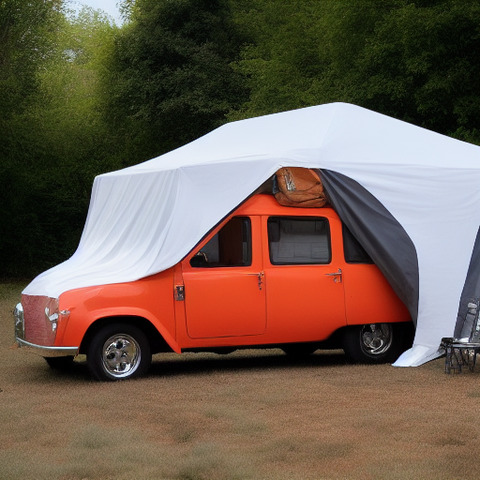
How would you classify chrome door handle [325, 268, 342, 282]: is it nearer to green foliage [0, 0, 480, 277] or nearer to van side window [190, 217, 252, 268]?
van side window [190, 217, 252, 268]

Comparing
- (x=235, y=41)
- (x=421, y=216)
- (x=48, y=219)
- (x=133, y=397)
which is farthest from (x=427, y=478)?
(x=235, y=41)

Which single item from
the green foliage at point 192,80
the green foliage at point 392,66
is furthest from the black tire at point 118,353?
the green foliage at point 192,80

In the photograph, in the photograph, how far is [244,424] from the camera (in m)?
8.33

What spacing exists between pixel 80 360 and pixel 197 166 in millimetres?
3062

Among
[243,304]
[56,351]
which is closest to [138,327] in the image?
[56,351]

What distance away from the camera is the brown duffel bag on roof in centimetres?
1202

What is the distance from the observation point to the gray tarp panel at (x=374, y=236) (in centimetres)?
1221

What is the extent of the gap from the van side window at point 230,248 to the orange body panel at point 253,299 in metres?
0.05

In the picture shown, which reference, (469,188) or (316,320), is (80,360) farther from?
(469,188)

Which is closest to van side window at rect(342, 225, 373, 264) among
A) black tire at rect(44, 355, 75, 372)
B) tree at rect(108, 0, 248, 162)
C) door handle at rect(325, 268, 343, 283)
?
door handle at rect(325, 268, 343, 283)

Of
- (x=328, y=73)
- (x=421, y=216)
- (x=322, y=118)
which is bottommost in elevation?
A: (x=421, y=216)

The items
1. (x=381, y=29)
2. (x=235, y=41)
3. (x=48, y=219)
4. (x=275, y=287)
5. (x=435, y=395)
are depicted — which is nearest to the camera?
(x=435, y=395)

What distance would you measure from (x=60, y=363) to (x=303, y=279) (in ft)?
9.88

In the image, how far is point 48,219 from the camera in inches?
1399
